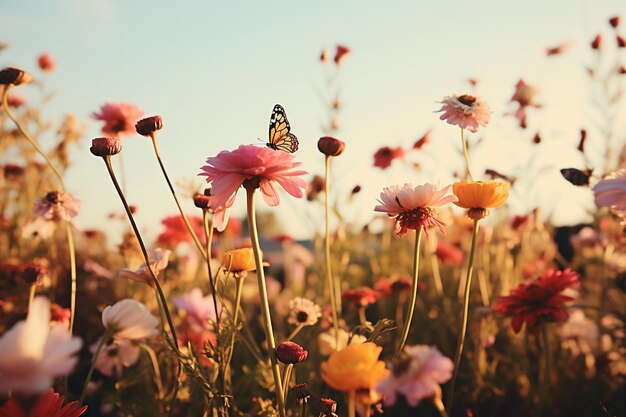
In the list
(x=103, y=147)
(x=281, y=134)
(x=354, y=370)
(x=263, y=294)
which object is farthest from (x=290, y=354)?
(x=281, y=134)

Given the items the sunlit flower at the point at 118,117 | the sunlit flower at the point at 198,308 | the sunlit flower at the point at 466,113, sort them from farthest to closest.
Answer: the sunlit flower at the point at 118,117, the sunlit flower at the point at 198,308, the sunlit flower at the point at 466,113

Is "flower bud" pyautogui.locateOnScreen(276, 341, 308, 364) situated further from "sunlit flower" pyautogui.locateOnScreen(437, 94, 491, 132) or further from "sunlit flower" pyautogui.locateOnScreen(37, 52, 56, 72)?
"sunlit flower" pyautogui.locateOnScreen(37, 52, 56, 72)

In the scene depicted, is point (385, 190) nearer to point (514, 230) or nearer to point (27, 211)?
point (514, 230)

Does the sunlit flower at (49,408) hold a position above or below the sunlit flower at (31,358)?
below

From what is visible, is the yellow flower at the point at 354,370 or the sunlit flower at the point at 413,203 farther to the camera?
the sunlit flower at the point at 413,203

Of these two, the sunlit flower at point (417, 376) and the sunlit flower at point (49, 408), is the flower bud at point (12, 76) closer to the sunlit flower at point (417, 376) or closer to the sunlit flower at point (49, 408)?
the sunlit flower at point (49, 408)

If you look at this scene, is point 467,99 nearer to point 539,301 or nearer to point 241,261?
point 539,301

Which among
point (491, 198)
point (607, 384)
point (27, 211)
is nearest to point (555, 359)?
point (607, 384)

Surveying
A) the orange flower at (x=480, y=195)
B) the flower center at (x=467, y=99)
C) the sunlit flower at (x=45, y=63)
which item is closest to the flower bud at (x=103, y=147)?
the orange flower at (x=480, y=195)
